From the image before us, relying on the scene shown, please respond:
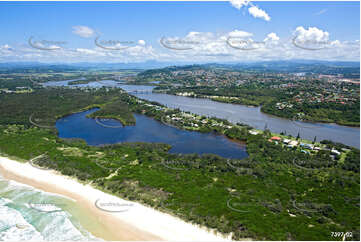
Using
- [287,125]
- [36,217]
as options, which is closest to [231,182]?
[36,217]

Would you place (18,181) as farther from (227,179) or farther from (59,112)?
(59,112)

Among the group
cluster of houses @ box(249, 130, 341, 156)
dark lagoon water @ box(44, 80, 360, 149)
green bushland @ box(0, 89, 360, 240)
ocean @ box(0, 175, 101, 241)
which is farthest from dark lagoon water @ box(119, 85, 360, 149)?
ocean @ box(0, 175, 101, 241)

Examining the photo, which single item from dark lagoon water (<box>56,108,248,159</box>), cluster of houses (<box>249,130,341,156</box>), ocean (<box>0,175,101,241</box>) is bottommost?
ocean (<box>0,175,101,241</box>)

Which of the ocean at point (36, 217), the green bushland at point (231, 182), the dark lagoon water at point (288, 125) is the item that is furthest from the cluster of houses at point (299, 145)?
the ocean at point (36, 217)

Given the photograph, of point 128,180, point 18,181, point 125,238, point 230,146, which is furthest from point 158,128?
point 125,238

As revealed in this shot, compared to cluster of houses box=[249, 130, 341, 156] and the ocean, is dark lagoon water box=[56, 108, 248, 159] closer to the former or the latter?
cluster of houses box=[249, 130, 341, 156]
